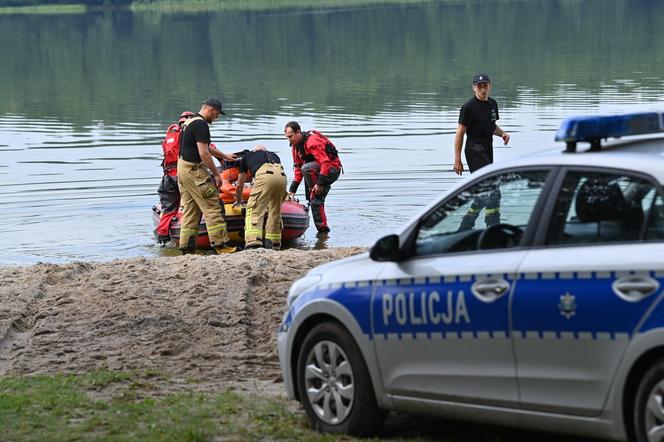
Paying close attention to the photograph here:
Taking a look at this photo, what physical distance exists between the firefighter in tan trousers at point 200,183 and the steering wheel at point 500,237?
10013 mm

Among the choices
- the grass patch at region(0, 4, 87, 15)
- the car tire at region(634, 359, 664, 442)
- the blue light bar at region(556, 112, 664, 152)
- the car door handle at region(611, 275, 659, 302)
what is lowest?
the car tire at region(634, 359, 664, 442)

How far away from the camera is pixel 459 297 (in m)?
6.64

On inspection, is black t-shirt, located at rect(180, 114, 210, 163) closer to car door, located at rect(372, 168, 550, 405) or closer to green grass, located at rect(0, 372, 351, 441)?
green grass, located at rect(0, 372, 351, 441)

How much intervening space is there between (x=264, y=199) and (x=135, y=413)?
9.12 metres

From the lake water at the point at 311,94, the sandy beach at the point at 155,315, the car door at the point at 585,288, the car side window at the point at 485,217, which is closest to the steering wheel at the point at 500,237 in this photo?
the car side window at the point at 485,217

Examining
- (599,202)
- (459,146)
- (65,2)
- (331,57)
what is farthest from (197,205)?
(65,2)

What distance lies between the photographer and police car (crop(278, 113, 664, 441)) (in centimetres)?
595

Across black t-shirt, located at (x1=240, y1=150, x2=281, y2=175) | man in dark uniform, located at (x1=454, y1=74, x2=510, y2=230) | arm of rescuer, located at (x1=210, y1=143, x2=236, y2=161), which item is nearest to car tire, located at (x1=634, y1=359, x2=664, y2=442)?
man in dark uniform, located at (x1=454, y1=74, x2=510, y2=230)

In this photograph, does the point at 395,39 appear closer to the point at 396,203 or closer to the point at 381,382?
the point at 396,203

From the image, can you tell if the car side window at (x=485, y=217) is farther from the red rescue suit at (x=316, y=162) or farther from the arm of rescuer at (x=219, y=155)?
the red rescue suit at (x=316, y=162)

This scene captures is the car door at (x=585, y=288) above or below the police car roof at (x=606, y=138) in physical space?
below

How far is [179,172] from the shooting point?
17062mm

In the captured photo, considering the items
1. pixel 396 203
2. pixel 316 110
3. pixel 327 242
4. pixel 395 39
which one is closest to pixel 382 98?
pixel 316 110

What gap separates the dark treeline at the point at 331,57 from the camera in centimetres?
4153
